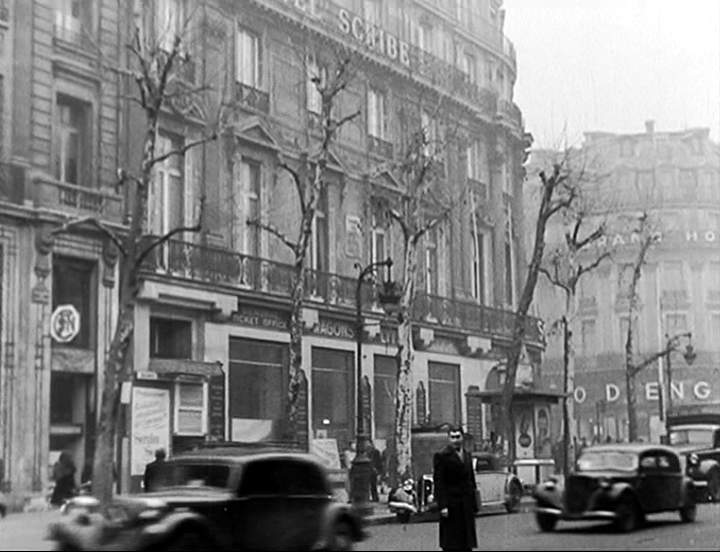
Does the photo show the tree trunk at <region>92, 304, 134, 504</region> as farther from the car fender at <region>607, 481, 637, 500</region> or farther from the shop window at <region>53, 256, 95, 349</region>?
the car fender at <region>607, 481, 637, 500</region>

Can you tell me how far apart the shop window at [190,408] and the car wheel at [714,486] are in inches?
519

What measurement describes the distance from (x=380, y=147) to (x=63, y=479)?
18881 millimetres

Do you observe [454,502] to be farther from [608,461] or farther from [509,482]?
[509,482]

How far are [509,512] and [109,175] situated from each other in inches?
485

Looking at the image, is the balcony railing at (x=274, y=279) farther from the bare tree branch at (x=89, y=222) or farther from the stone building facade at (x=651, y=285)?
the stone building facade at (x=651, y=285)

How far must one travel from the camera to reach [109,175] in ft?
104

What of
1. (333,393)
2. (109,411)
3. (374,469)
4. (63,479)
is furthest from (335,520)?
(333,393)

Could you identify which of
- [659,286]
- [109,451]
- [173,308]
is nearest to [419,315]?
[173,308]

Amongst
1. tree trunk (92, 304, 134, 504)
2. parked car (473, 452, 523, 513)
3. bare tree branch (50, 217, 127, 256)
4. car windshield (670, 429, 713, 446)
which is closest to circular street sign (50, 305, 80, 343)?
bare tree branch (50, 217, 127, 256)

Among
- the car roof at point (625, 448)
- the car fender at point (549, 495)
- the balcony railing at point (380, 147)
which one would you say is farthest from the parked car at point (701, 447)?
the balcony railing at point (380, 147)

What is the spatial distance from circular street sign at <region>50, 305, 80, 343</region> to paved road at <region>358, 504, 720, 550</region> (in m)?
8.17

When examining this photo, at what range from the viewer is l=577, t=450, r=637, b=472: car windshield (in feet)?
79.8

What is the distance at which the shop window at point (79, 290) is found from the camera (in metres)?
29.7

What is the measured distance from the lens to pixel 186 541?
15641 mm
